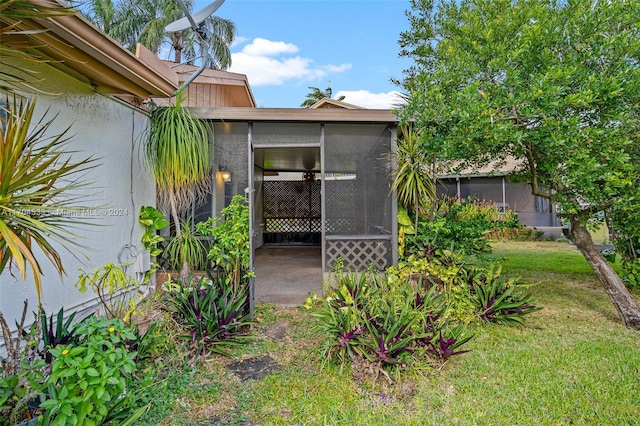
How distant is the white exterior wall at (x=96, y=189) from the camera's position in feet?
9.19

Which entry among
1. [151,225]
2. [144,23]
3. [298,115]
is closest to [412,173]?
[298,115]

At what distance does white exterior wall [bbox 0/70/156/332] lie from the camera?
280 centimetres

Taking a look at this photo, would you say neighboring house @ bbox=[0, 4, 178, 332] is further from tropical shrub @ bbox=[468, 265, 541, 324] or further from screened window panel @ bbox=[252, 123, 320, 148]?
tropical shrub @ bbox=[468, 265, 541, 324]

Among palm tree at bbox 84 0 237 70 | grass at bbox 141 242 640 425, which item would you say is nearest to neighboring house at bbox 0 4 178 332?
grass at bbox 141 242 640 425

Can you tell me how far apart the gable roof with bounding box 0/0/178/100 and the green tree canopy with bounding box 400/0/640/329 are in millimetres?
2970

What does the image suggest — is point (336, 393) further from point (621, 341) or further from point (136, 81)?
point (136, 81)

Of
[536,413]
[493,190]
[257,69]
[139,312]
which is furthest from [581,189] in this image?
[257,69]

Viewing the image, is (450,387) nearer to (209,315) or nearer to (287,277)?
(209,315)

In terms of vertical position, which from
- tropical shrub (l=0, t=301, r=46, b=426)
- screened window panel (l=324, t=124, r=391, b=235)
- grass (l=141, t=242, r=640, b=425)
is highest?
screened window panel (l=324, t=124, r=391, b=235)

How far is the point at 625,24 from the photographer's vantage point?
127 inches

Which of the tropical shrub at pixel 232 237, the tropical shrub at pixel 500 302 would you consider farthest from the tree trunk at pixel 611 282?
the tropical shrub at pixel 232 237

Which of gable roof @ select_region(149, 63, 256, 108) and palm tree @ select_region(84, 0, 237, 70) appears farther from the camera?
palm tree @ select_region(84, 0, 237, 70)

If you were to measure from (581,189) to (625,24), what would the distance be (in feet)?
5.47

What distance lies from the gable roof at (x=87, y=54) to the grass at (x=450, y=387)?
248 centimetres
